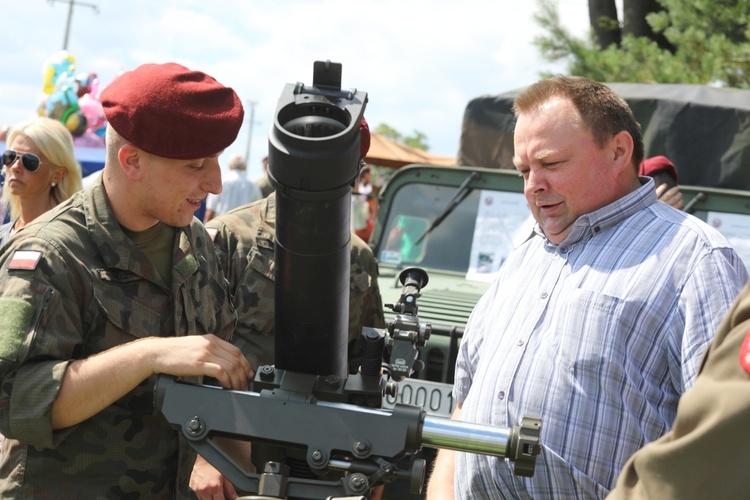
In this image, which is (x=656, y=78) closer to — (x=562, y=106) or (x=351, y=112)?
(x=562, y=106)

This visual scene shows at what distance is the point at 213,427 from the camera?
75.0 inches

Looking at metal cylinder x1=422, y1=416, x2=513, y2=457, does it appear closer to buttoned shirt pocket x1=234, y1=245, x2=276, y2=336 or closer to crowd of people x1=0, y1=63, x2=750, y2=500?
crowd of people x1=0, y1=63, x2=750, y2=500

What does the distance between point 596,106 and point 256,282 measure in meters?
1.50

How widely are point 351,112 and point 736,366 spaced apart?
0.89m

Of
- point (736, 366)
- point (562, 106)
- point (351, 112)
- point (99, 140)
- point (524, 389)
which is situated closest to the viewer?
point (736, 366)

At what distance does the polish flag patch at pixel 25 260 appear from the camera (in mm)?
2150

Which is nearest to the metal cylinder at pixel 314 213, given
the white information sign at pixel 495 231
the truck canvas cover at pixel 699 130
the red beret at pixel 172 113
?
the red beret at pixel 172 113

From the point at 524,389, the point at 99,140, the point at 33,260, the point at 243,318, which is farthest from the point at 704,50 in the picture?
the point at 33,260

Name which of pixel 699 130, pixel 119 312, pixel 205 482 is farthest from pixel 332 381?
pixel 699 130

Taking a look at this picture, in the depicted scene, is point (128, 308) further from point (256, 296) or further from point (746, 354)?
point (746, 354)

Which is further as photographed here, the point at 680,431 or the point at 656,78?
the point at 656,78

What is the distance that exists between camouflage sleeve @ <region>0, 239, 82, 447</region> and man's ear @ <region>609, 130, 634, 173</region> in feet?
4.95

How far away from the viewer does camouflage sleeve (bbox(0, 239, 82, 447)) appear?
2088 millimetres

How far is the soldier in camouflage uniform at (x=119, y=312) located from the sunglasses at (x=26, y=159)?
1.99m
